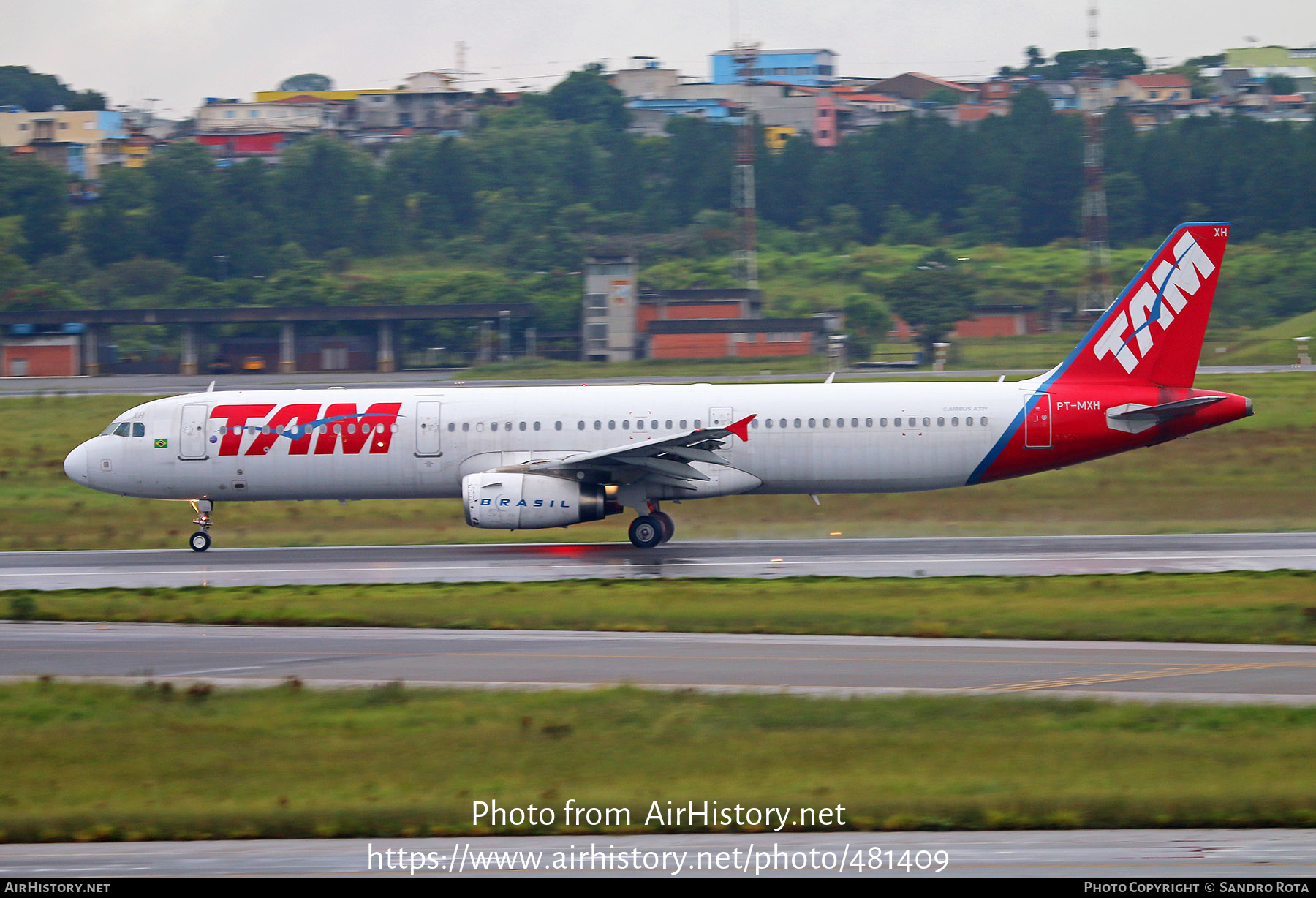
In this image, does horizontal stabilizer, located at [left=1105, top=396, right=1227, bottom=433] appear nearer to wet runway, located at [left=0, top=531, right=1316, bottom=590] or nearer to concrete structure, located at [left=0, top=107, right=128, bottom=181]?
wet runway, located at [left=0, top=531, right=1316, bottom=590]

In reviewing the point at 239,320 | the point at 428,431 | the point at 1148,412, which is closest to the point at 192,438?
the point at 428,431

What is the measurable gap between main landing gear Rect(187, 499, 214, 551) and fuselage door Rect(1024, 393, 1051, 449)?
19.6 meters

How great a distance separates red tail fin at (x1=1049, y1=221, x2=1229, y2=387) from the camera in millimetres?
30938

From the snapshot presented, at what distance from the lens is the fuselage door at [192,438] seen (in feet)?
104

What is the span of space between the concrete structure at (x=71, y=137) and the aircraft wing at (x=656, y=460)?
146m

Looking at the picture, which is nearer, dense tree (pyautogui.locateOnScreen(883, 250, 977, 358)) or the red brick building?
the red brick building

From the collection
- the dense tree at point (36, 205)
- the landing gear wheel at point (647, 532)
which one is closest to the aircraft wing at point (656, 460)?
the landing gear wheel at point (647, 532)

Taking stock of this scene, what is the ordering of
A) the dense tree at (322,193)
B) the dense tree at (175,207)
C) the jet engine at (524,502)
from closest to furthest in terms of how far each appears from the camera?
the jet engine at (524,502), the dense tree at (175,207), the dense tree at (322,193)

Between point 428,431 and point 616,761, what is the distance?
58.9 feet

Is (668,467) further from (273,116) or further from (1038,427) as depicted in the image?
(273,116)

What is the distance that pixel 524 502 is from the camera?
95.4 feet

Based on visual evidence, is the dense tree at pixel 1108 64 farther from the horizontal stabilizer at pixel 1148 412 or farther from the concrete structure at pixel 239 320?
the horizontal stabilizer at pixel 1148 412

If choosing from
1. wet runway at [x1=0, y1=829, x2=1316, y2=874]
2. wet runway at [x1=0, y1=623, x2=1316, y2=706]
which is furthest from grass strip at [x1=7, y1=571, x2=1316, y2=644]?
wet runway at [x1=0, y1=829, x2=1316, y2=874]

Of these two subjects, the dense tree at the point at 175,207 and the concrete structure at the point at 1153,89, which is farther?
the concrete structure at the point at 1153,89
